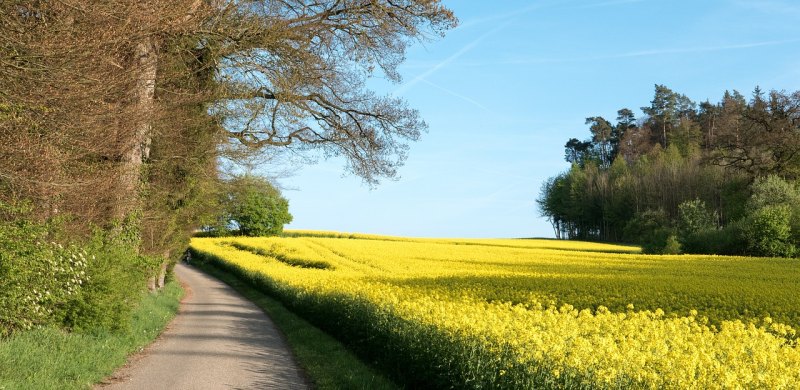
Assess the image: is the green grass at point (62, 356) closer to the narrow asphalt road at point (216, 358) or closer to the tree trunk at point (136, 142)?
the narrow asphalt road at point (216, 358)

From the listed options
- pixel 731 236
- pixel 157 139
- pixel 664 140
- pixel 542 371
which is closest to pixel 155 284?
pixel 157 139

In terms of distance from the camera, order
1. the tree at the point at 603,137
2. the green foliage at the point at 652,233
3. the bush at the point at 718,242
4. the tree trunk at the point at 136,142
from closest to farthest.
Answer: the tree trunk at the point at 136,142 < the bush at the point at 718,242 < the green foliage at the point at 652,233 < the tree at the point at 603,137

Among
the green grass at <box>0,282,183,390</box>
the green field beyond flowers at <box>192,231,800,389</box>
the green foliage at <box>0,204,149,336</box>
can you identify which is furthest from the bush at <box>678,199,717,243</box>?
the green grass at <box>0,282,183,390</box>

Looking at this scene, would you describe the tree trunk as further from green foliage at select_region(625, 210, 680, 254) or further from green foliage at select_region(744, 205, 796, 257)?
green foliage at select_region(625, 210, 680, 254)

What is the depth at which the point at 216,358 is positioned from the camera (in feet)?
42.2

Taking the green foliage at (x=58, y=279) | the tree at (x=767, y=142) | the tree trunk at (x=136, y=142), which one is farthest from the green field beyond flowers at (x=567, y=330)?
the tree at (x=767, y=142)

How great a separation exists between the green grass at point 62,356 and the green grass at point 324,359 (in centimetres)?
353

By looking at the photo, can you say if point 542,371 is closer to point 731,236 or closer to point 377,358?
point 377,358

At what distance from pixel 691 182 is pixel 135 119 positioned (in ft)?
264

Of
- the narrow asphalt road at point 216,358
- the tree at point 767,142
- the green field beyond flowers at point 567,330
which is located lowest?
the narrow asphalt road at point 216,358

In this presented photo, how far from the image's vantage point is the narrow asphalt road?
10703mm

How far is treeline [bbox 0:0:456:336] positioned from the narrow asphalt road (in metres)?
1.79

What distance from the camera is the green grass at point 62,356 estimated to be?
9.73 metres

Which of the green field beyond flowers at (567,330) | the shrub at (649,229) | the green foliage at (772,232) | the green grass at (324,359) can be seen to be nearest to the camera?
the green field beyond flowers at (567,330)
